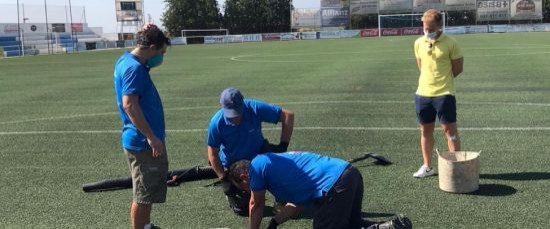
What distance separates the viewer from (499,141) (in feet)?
26.2

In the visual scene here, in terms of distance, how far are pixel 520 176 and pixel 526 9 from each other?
6876 centimetres

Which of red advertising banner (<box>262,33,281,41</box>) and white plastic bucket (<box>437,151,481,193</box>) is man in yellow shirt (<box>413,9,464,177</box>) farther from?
red advertising banner (<box>262,33,281,41</box>)

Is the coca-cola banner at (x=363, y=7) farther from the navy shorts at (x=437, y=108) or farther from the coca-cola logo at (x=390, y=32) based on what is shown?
the navy shorts at (x=437, y=108)

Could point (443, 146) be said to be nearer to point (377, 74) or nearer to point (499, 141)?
point (499, 141)

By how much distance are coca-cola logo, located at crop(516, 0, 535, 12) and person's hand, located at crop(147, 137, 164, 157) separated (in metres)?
71.2

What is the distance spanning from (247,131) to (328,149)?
279cm

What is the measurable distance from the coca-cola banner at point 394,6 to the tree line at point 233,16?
1617 cm

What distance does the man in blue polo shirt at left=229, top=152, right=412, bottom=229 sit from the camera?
4.19 metres

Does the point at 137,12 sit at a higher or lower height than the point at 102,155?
higher

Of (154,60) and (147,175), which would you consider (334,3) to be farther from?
(147,175)

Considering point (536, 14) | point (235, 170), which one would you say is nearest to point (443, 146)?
point (235, 170)

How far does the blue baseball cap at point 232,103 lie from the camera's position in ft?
15.4

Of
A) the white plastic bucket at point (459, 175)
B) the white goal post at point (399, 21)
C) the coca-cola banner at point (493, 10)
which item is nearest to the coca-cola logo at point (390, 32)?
the white goal post at point (399, 21)

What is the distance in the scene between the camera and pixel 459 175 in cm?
576
